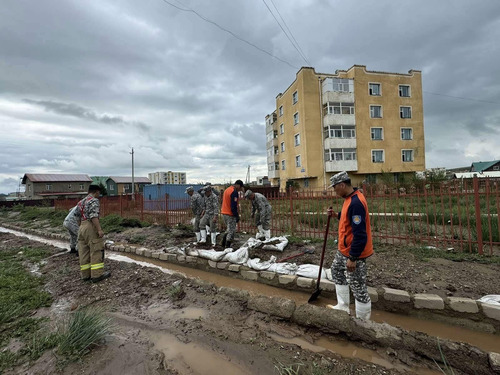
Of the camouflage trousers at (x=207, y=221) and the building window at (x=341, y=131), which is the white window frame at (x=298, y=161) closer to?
the building window at (x=341, y=131)

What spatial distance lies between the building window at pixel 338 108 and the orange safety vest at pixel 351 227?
984 inches

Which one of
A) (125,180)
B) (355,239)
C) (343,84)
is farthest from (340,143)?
(125,180)

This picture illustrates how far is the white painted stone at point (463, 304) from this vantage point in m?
Result: 3.05

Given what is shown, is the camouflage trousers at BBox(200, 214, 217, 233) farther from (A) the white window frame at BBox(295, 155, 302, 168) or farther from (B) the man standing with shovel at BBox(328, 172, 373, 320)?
(A) the white window frame at BBox(295, 155, 302, 168)

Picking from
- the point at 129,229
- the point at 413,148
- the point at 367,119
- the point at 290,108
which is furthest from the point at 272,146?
the point at 129,229

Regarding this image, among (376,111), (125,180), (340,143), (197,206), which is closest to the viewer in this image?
(197,206)

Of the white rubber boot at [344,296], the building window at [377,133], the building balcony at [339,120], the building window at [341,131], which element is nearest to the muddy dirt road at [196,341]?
the white rubber boot at [344,296]

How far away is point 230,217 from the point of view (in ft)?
20.9

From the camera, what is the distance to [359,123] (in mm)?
26031

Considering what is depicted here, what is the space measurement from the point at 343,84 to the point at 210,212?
81.2 feet

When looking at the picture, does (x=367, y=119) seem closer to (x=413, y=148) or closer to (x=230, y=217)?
(x=413, y=148)

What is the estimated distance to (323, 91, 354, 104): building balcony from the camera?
25.5 m

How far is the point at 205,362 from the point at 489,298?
3484 millimetres

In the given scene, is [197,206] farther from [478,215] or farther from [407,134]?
[407,134]
